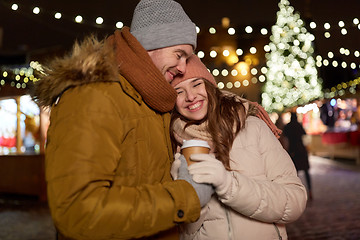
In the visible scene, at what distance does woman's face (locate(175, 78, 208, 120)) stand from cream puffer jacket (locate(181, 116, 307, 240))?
32cm

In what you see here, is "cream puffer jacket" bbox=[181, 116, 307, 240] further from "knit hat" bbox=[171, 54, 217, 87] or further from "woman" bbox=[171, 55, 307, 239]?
"knit hat" bbox=[171, 54, 217, 87]

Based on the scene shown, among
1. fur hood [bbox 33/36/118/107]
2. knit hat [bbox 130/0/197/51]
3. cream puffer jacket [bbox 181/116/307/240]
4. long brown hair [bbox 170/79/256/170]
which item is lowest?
cream puffer jacket [bbox 181/116/307/240]

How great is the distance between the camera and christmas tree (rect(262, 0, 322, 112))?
1925 centimetres

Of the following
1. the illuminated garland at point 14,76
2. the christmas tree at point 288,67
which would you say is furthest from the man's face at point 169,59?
the christmas tree at point 288,67

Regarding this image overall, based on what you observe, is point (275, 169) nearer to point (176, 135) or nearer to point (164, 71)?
point (176, 135)

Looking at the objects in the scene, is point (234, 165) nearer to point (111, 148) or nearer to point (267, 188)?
point (267, 188)

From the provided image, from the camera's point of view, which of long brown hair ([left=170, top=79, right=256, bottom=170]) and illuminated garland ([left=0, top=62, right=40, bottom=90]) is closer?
long brown hair ([left=170, top=79, right=256, bottom=170])

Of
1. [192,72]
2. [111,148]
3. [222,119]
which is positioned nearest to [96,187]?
[111,148]

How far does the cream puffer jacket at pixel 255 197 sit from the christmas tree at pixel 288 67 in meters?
17.8

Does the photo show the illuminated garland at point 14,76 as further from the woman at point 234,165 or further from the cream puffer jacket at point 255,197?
the cream puffer jacket at point 255,197

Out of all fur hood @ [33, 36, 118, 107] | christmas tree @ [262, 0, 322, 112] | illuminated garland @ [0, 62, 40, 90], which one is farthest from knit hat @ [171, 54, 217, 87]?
christmas tree @ [262, 0, 322, 112]

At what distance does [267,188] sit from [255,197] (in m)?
0.10

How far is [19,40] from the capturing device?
1043cm

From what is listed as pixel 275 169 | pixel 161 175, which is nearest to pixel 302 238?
pixel 275 169
